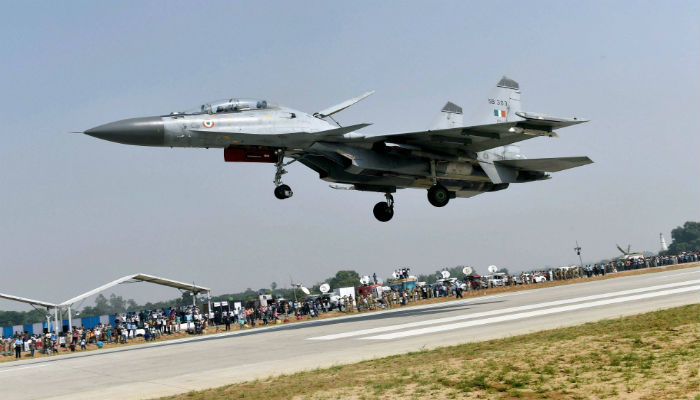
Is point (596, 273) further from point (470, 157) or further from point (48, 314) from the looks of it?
point (48, 314)

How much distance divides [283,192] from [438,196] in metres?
8.03

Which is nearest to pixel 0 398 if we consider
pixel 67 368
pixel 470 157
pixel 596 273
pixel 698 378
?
pixel 67 368

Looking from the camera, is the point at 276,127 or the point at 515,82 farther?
the point at 515,82

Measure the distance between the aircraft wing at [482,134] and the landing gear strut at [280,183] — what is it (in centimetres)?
381

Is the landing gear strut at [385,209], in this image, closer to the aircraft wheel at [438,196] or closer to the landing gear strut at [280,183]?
the aircraft wheel at [438,196]

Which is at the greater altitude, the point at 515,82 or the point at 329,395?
the point at 515,82

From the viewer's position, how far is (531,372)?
9.81m

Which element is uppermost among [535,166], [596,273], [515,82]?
[515,82]

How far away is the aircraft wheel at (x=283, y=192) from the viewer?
23.8 metres

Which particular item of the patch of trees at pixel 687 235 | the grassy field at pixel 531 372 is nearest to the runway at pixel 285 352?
the grassy field at pixel 531 372

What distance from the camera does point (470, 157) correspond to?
28094 mm

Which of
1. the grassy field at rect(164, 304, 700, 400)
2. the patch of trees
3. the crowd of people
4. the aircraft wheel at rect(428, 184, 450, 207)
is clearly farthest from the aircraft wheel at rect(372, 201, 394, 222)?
the patch of trees

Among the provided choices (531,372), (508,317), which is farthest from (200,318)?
(531,372)

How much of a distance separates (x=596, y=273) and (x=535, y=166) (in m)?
33.6
